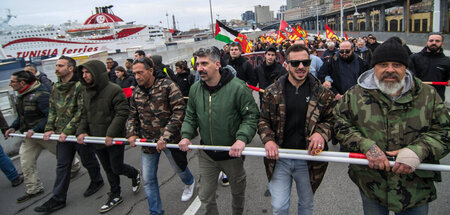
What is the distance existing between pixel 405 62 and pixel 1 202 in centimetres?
585

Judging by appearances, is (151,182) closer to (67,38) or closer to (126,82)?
(126,82)

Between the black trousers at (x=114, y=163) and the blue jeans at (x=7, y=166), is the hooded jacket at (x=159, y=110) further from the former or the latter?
the blue jeans at (x=7, y=166)

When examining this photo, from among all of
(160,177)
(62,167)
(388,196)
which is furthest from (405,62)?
(62,167)

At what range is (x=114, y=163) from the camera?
3650 mm

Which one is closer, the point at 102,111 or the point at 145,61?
the point at 145,61

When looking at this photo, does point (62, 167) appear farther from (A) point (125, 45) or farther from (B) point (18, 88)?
(A) point (125, 45)

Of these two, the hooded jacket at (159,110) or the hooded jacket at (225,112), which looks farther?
the hooded jacket at (159,110)

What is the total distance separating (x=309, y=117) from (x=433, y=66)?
3682mm

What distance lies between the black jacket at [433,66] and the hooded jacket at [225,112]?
3.77m

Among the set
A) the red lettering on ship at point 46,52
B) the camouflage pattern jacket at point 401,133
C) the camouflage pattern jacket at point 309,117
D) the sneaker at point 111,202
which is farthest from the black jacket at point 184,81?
the red lettering on ship at point 46,52

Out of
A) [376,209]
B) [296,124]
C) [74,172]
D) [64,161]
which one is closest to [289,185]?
[296,124]

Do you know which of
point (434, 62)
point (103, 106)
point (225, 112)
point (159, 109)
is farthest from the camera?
point (434, 62)

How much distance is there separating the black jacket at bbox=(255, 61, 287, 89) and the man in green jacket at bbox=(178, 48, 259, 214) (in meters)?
2.57

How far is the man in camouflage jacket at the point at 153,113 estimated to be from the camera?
3.15 meters
